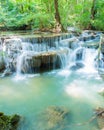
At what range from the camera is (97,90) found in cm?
637

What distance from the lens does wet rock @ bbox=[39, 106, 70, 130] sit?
13.9ft

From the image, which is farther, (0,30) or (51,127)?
(0,30)

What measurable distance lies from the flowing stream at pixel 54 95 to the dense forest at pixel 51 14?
13.5 feet

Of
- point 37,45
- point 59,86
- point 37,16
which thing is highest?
point 37,16

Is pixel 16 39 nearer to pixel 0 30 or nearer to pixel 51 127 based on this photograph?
pixel 0 30

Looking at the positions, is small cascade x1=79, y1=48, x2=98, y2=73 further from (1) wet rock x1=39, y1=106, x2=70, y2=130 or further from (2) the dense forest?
(1) wet rock x1=39, y1=106, x2=70, y2=130

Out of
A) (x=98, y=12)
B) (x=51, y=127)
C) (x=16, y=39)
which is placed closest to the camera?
(x=51, y=127)

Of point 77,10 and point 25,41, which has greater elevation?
point 77,10

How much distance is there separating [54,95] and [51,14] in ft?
23.4

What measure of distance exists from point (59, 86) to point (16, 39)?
3164 millimetres

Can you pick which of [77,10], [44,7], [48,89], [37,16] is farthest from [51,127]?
[77,10]

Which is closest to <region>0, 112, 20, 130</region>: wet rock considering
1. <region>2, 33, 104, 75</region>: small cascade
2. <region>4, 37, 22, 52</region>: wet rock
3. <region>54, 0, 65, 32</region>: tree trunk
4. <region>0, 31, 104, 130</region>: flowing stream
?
<region>0, 31, 104, 130</region>: flowing stream

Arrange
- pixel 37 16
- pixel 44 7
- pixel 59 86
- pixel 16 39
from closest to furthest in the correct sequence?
pixel 59 86 → pixel 16 39 → pixel 37 16 → pixel 44 7

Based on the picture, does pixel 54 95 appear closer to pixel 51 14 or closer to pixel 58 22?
pixel 58 22
